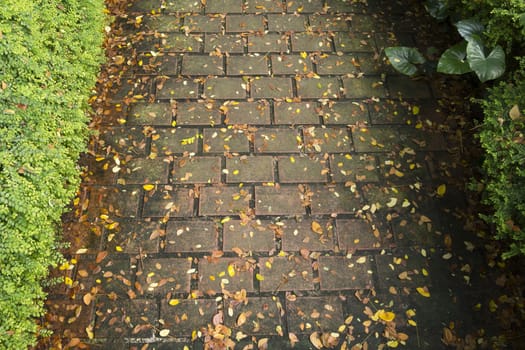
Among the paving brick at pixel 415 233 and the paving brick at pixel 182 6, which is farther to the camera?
the paving brick at pixel 182 6

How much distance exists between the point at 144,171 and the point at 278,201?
1.04 meters

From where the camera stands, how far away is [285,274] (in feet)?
9.50

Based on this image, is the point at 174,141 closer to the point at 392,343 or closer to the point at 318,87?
the point at 318,87

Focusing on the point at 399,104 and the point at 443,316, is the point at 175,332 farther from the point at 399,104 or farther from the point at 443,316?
the point at 399,104

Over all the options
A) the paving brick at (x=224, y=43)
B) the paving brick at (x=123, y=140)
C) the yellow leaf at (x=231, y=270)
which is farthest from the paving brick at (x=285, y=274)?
the paving brick at (x=224, y=43)

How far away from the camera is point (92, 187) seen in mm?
3217

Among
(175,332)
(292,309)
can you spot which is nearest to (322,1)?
(292,309)

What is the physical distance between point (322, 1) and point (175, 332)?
3534mm

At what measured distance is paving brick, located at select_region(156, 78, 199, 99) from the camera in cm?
374

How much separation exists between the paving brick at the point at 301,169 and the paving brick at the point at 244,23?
5.10 ft

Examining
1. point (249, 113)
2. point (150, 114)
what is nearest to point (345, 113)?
point (249, 113)

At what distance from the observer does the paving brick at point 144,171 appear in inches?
129

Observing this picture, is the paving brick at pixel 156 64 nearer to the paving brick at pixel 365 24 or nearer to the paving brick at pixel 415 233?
the paving brick at pixel 365 24

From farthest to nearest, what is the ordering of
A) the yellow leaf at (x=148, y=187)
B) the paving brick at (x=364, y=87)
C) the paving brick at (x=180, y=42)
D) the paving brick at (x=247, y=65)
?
1. the paving brick at (x=180, y=42)
2. the paving brick at (x=247, y=65)
3. the paving brick at (x=364, y=87)
4. the yellow leaf at (x=148, y=187)
